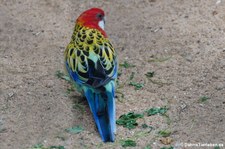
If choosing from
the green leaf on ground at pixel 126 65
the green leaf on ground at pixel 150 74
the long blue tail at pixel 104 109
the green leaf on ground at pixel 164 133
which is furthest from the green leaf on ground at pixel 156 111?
the green leaf on ground at pixel 126 65

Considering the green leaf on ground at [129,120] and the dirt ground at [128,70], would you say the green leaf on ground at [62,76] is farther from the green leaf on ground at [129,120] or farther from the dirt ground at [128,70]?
the green leaf on ground at [129,120]

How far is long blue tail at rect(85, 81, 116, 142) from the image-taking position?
17.6 feet

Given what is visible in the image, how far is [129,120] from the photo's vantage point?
567 cm

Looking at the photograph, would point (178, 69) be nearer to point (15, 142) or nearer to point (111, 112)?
point (111, 112)

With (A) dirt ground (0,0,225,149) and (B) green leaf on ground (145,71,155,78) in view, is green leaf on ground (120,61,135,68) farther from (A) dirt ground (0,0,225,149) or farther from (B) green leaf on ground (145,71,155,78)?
(B) green leaf on ground (145,71,155,78)

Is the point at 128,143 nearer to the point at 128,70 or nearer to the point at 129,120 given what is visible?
the point at 129,120

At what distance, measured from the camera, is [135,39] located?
23.4 ft

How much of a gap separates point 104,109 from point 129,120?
0.32 m

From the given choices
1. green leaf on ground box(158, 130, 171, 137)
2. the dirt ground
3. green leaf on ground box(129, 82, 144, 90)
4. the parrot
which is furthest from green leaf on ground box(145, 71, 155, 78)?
green leaf on ground box(158, 130, 171, 137)

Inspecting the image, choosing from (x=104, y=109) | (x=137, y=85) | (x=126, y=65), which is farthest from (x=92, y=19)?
(x=104, y=109)

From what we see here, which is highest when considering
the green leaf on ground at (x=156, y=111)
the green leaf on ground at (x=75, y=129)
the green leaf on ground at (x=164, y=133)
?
the green leaf on ground at (x=156, y=111)

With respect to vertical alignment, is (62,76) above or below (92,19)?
below

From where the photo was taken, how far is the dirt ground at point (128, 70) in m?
5.45

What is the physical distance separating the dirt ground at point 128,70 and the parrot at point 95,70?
17cm
